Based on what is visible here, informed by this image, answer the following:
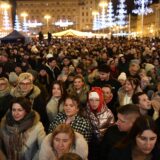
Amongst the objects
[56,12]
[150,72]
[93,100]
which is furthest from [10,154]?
[56,12]

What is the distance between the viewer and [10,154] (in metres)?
5.22

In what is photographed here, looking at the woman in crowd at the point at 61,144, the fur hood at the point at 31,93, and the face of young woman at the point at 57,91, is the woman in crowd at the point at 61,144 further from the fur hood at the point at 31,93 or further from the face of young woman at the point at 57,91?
the fur hood at the point at 31,93

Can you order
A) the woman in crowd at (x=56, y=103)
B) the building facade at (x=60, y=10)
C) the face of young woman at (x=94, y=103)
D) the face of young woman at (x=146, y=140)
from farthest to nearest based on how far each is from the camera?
the building facade at (x=60, y=10) → the woman in crowd at (x=56, y=103) → the face of young woman at (x=94, y=103) → the face of young woman at (x=146, y=140)

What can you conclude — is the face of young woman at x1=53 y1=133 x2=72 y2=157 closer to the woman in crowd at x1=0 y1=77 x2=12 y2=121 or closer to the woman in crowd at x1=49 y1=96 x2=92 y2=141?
the woman in crowd at x1=49 y1=96 x2=92 y2=141

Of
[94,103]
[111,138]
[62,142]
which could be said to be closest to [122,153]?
[62,142]

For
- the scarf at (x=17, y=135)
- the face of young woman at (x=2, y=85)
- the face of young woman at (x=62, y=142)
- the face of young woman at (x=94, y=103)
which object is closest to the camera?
the face of young woman at (x=62, y=142)

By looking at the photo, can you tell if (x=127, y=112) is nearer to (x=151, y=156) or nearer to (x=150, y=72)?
(x=151, y=156)

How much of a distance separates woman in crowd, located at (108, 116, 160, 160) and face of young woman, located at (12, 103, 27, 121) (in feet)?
5.88

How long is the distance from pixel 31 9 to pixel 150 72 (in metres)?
159

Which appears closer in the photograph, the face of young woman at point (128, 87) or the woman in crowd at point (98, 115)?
the woman in crowd at point (98, 115)

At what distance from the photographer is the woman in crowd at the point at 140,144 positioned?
3627 mm

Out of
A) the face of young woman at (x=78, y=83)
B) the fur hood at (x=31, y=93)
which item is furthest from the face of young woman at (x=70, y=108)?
the face of young woman at (x=78, y=83)

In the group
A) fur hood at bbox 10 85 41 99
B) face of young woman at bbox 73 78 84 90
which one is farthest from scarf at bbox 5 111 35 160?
face of young woman at bbox 73 78 84 90

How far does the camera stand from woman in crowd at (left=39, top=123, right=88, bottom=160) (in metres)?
4.33
